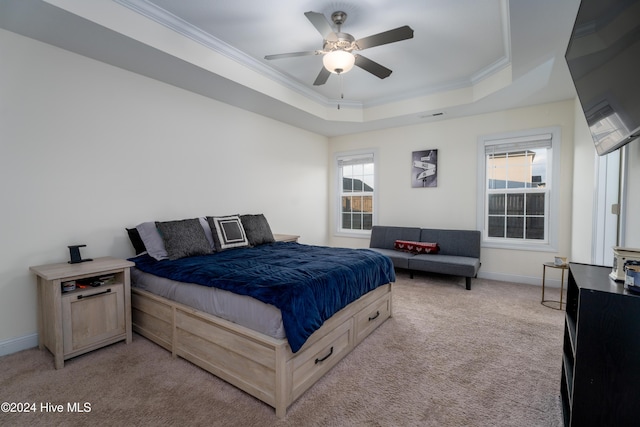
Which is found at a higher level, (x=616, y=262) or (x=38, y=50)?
(x=38, y=50)

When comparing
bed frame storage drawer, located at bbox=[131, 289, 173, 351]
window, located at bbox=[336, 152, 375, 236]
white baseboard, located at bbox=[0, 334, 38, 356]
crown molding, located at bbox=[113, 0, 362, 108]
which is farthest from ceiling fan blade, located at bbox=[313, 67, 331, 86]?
white baseboard, located at bbox=[0, 334, 38, 356]

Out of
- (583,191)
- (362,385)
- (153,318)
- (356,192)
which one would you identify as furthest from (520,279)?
(153,318)

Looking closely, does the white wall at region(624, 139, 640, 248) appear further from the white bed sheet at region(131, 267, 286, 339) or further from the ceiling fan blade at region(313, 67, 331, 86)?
the ceiling fan blade at region(313, 67, 331, 86)

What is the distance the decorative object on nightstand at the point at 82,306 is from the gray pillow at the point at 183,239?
412mm

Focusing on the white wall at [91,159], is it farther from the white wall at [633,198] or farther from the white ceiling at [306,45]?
the white wall at [633,198]

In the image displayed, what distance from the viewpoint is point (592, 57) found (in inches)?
57.7

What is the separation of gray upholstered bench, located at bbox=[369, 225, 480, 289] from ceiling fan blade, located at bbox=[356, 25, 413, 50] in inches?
116

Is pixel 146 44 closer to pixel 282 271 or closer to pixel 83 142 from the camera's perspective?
pixel 83 142

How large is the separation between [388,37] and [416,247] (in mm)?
3193

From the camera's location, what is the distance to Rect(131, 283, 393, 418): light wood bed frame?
172 cm

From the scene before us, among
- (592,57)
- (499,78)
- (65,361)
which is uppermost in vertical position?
(499,78)

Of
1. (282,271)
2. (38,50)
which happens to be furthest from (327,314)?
(38,50)

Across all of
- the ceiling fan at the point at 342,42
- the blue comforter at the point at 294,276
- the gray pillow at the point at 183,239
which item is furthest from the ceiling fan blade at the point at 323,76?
the gray pillow at the point at 183,239

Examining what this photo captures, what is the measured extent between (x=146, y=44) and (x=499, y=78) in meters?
3.87
